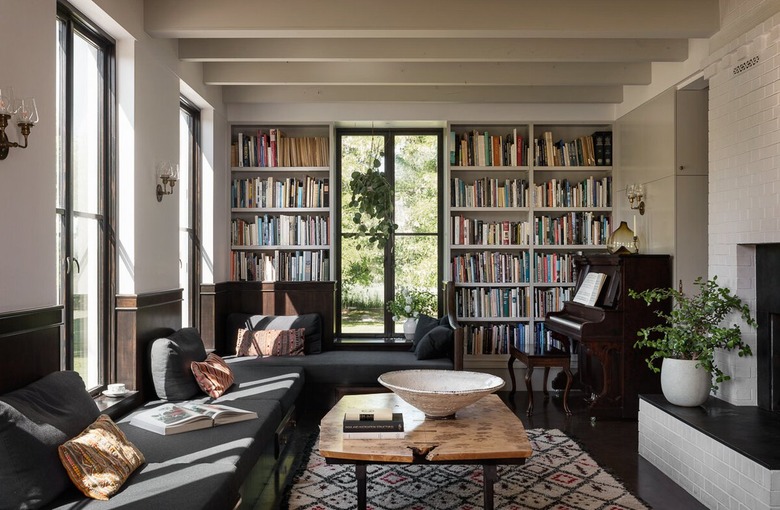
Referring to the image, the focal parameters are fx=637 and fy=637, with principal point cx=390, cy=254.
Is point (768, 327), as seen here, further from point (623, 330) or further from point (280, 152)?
point (280, 152)

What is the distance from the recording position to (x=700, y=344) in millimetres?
4117

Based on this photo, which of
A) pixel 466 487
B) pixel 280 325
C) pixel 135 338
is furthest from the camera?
pixel 280 325

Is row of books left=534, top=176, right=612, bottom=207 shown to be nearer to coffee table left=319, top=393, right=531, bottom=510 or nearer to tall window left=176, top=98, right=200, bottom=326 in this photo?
tall window left=176, top=98, right=200, bottom=326

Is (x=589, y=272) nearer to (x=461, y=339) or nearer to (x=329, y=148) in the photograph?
(x=461, y=339)

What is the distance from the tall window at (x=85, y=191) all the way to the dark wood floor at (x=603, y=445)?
1.42 m

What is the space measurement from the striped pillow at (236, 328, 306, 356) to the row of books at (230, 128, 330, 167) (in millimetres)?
1798

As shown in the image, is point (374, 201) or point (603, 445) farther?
point (374, 201)

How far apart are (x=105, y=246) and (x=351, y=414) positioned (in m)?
1.92

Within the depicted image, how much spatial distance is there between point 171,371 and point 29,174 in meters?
1.62

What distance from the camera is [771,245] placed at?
3.93m

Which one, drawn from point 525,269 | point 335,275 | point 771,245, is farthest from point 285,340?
point 771,245

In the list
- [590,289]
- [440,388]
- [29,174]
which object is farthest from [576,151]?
[29,174]

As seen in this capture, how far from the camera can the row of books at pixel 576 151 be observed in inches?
263

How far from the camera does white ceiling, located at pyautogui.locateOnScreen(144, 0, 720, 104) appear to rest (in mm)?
4129
